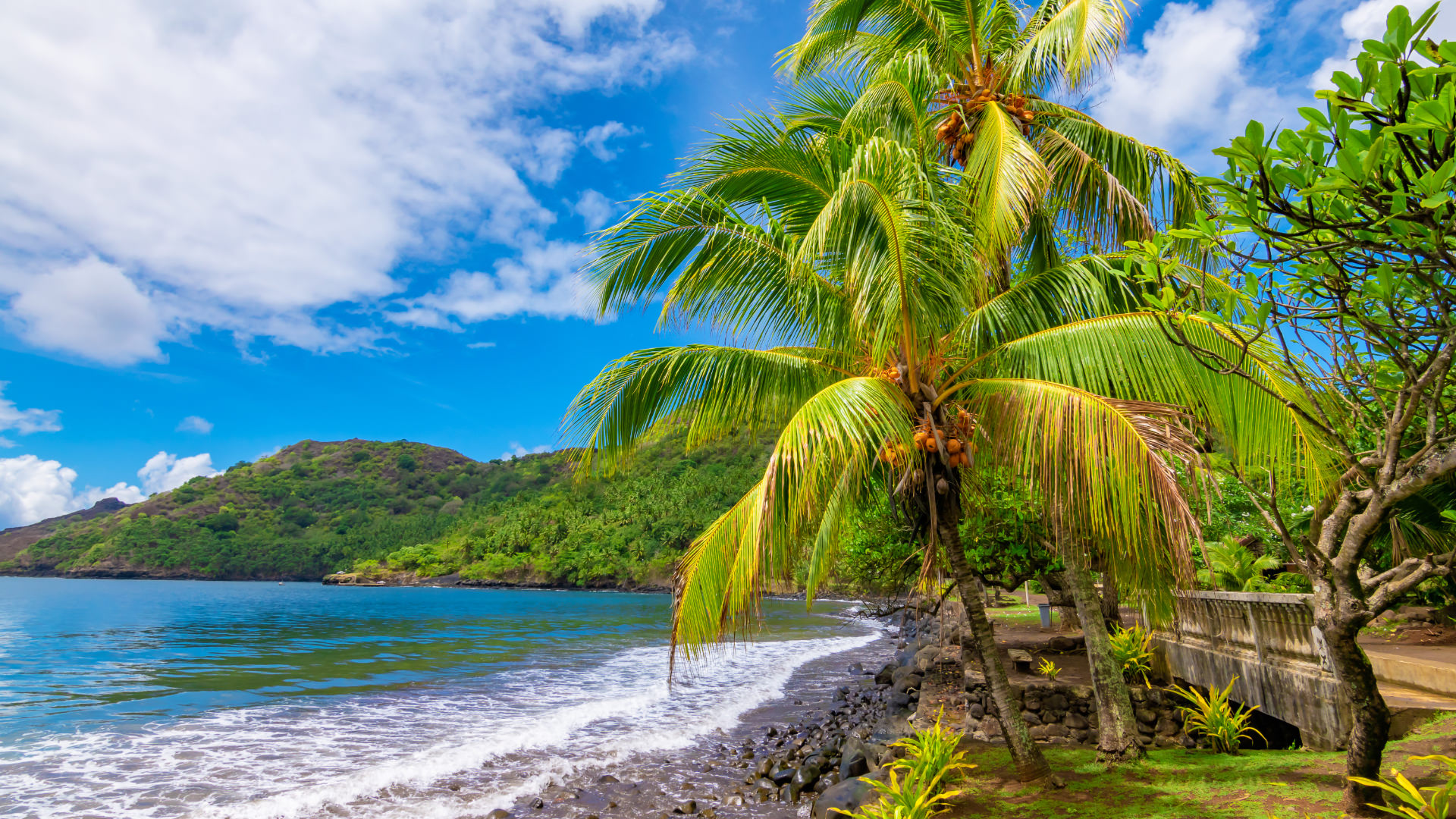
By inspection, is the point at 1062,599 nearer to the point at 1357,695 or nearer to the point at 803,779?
the point at 803,779

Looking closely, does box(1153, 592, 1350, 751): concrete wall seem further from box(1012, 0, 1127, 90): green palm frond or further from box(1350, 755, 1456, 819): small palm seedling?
box(1012, 0, 1127, 90): green palm frond

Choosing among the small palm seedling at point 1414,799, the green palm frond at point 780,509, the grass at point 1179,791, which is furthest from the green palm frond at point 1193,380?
the grass at point 1179,791

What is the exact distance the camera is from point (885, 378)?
571cm

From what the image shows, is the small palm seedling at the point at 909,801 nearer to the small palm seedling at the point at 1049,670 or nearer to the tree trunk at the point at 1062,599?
the small palm seedling at the point at 1049,670

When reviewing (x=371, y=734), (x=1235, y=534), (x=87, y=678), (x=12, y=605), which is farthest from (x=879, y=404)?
(x=12, y=605)

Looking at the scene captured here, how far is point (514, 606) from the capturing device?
57781 mm

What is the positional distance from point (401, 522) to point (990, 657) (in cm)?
13714

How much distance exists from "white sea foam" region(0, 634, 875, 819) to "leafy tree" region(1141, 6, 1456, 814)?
8.96 metres

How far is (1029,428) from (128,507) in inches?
7126

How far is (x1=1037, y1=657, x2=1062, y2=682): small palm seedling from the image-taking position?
10664 millimetres

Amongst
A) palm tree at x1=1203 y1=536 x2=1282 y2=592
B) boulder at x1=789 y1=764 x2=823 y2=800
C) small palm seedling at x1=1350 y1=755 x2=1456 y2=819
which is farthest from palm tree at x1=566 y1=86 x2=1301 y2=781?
palm tree at x1=1203 y1=536 x2=1282 y2=592

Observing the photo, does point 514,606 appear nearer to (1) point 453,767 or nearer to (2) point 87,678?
(2) point 87,678

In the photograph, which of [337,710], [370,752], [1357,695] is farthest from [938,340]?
[337,710]

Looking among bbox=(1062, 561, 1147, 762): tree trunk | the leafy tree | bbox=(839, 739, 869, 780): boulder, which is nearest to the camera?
the leafy tree
